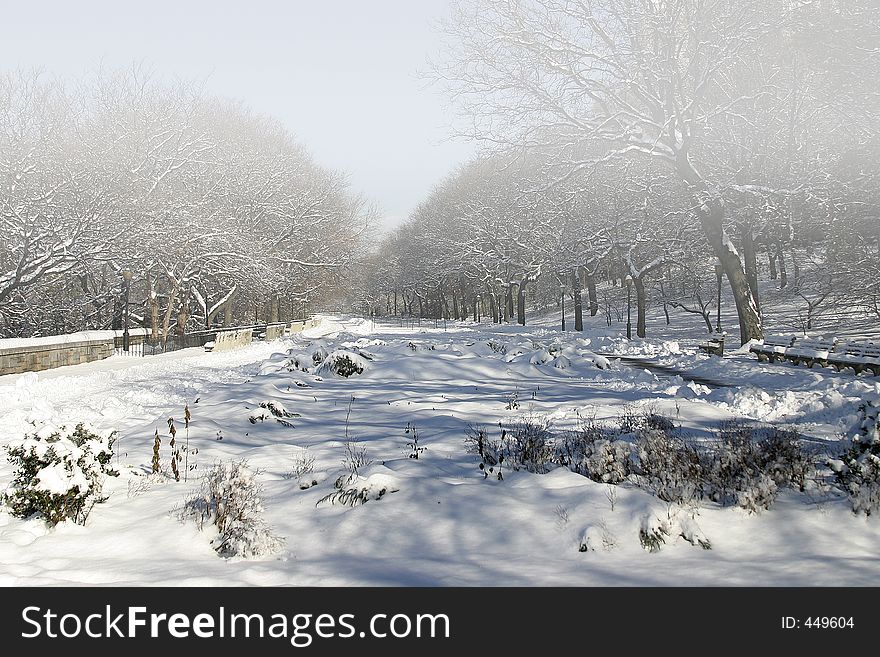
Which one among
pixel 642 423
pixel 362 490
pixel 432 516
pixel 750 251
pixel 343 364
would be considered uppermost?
pixel 750 251

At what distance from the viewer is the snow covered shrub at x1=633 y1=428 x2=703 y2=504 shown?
5.76m

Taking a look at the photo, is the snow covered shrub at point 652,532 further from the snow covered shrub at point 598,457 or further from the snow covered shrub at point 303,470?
the snow covered shrub at point 303,470

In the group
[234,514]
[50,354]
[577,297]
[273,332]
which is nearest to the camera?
[234,514]

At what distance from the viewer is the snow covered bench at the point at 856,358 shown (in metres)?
14.9

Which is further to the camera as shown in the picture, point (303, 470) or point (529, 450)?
point (529, 450)

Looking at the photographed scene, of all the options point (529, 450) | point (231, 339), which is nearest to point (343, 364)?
point (529, 450)

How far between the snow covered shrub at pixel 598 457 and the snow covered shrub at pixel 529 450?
153 mm

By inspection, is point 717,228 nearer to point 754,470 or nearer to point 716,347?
point 716,347

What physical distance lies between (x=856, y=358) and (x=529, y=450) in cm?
1229

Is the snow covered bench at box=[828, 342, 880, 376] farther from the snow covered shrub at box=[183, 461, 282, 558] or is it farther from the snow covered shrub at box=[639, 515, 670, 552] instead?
the snow covered shrub at box=[183, 461, 282, 558]

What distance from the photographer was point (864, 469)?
5520mm

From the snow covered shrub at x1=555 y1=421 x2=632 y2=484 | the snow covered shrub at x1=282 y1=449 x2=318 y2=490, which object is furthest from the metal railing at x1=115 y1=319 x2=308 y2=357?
the snow covered shrub at x1=555 y1=421 x2=632 y2=484

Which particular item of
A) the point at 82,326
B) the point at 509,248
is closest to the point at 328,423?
the point at 82,326
